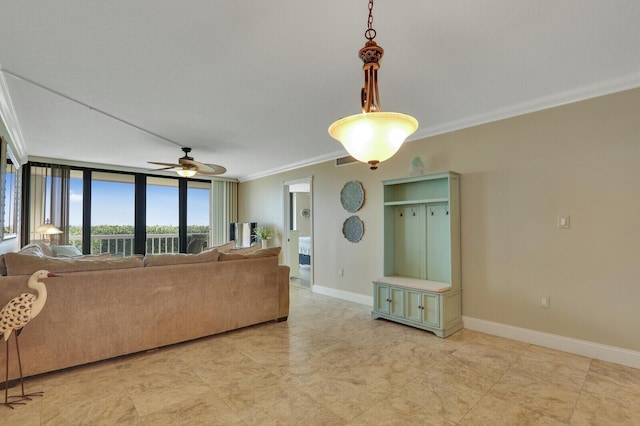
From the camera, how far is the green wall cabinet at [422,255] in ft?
11.5

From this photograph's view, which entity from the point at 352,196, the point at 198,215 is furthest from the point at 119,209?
the point at 352,196

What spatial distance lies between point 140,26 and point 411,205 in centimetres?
350

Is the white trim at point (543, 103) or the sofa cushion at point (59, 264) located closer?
the sofa cushion at point (59, 264)

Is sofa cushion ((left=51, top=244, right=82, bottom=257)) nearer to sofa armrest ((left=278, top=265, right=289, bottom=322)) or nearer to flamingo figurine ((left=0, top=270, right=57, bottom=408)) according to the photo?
flamingo figurine ((left=0, top=270, right=57, bottom=408))

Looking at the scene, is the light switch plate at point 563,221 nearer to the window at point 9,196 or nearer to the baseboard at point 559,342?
the baseboard at point 559,342

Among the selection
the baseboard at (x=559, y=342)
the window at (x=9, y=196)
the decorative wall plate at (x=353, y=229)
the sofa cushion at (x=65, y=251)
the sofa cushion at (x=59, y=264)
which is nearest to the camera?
the sofa cushion at (x=59, y=264)

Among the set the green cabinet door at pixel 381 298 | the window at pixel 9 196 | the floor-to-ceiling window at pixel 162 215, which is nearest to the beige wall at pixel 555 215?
the green cabinet door at pixel 381 298

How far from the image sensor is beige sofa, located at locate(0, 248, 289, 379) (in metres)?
2.47

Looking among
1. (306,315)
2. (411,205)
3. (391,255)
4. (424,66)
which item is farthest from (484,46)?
(306,315)

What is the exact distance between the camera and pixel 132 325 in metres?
2.86

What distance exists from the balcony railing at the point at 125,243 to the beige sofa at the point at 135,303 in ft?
14.3

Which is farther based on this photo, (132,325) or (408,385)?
(132,325)

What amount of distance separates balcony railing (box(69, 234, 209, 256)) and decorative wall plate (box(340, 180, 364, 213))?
4315mm

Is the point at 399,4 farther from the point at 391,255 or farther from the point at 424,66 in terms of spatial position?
the point at 391,255
